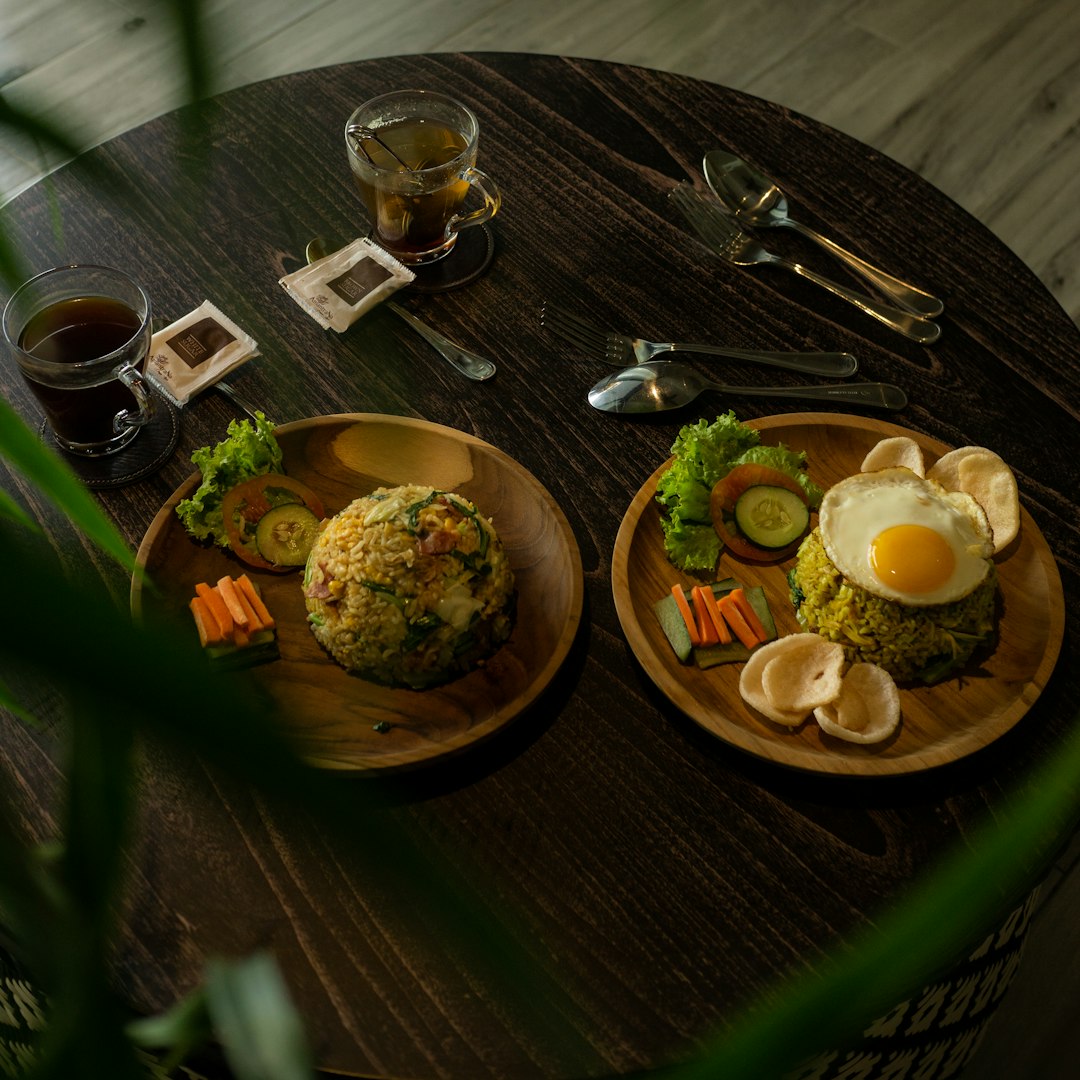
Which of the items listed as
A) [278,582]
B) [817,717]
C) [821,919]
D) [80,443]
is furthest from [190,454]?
[821,919]

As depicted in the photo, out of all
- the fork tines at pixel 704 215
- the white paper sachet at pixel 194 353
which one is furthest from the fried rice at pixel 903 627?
the white paper sachet at pixel 194 353

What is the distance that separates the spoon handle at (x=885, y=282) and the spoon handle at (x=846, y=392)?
Answer: 0.19 m

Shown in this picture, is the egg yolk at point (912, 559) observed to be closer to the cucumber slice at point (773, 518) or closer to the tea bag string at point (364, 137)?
the cucumber slice at point (773, 518)

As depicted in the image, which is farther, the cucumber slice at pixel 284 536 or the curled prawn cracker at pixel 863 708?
the cucumber slice at pixel 284 536

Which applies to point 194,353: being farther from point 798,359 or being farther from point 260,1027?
point 260,1027

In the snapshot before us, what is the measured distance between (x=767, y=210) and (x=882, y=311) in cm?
28

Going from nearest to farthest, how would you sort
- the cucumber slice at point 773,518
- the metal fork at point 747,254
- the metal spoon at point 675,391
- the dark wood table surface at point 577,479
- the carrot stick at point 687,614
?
the dark wood table surface at point 577,479 < the carrot stick at point 687,614 < the cucumber slice at point 773,518 < the metal spoon at point 675,391 < the metal fork at point 747,254

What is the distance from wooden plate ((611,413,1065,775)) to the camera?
50.5 inches

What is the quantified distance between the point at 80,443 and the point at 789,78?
119 inches

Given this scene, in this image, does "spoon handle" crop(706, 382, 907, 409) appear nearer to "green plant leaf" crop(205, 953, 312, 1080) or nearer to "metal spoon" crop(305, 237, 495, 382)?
"metal spoon" crop(305, 237, 495, 382)

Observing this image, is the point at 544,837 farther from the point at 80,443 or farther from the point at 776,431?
the point at 80,443

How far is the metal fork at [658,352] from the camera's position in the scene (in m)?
1.69

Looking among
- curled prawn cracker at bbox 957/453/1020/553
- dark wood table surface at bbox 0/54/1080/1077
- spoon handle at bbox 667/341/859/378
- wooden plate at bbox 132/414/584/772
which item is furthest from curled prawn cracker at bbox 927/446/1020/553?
wooden plate at bbox 132/414/584/772

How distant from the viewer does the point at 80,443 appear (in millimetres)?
1584
